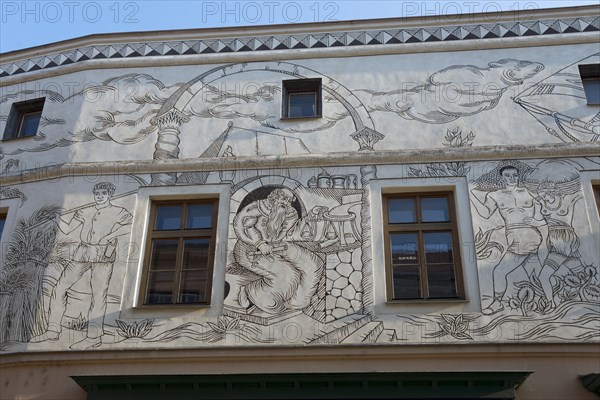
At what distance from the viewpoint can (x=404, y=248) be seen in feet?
27.9

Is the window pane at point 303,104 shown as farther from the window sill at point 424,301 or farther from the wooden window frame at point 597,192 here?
the wooden window frame at point 597,192

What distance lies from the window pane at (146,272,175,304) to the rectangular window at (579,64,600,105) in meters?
6.90

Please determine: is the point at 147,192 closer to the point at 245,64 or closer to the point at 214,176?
the point at 214,176

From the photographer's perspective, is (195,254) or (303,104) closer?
(195,254)

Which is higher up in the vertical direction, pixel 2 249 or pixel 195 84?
pixel 195 84

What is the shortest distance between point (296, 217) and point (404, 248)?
1.56m

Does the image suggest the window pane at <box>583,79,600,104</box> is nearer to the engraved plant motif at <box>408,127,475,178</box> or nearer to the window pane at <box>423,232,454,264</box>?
the engraved plant motif at <box>408,127,475,178</box>

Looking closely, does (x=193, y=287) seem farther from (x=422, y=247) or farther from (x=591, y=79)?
(x=591, y=79)

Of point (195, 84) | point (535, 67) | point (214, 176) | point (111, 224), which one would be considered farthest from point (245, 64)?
point (535, 67)

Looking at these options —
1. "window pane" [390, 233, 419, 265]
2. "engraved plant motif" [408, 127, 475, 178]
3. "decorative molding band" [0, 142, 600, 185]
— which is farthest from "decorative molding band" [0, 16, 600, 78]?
"window pane" [390, 233, 419, 265]

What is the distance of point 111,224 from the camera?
8984 millimetres

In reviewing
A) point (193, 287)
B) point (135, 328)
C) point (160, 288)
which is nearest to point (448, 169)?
point (193, 287)

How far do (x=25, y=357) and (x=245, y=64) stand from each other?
5.58 meters

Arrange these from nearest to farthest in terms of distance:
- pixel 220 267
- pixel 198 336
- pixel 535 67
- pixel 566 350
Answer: pixel 566 350, pixel 198 336, pixel 220 267, pixel 535 67
